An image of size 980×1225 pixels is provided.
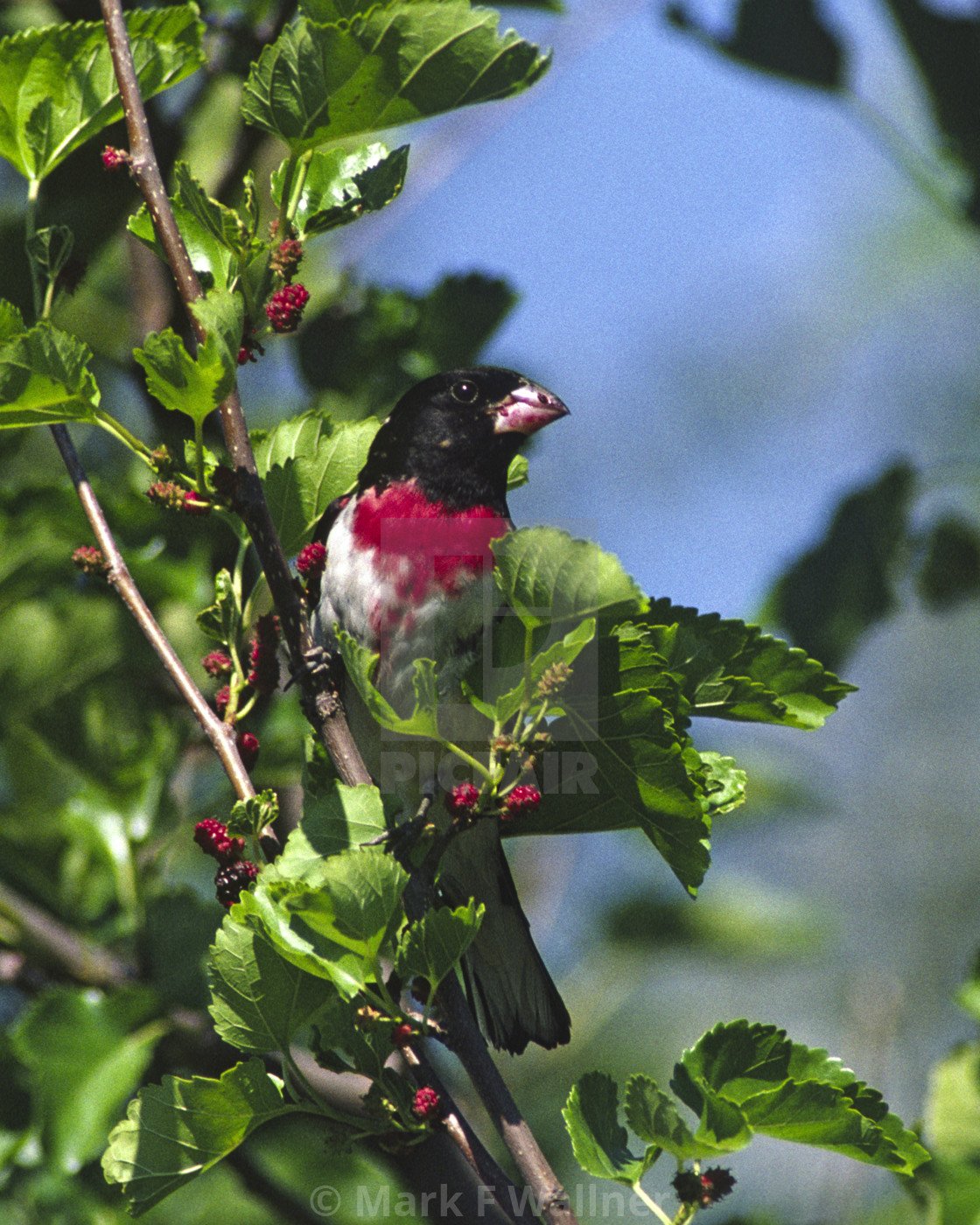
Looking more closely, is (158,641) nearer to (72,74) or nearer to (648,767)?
(648,767)

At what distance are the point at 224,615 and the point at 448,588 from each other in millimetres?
538

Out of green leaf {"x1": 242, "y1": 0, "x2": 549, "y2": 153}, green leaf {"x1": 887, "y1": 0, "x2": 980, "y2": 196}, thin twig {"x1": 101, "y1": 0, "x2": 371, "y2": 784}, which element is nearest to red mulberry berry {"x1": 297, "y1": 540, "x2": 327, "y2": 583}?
thin twig {"x1": 101, "y1": 0, "x2": 371, "y2": 784}

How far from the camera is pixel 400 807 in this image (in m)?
1.61

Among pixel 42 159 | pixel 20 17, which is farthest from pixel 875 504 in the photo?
pixel 20 17

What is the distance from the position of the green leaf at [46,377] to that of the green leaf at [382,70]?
41 cm

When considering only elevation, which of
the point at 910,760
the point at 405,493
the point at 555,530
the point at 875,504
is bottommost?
the point at 910,760

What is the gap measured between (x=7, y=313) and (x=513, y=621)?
0.75m

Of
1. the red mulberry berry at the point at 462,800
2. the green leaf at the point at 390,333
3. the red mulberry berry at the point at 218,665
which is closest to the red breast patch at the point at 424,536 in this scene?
the green leaf at the point at 390,333

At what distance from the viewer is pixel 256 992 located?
1585mm

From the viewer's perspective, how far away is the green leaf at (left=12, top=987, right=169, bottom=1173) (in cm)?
239

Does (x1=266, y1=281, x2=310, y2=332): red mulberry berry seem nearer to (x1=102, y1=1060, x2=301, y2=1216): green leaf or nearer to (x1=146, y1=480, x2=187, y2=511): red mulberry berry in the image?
(x1=146, y1=480, x2=187, y2=511): red mulberry berry

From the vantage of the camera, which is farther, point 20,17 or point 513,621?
point 20,17

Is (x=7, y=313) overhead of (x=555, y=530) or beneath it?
overhead

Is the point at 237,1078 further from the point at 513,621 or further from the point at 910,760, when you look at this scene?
the point at 910,760
